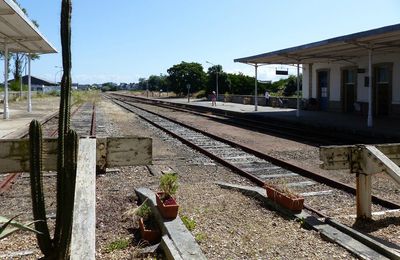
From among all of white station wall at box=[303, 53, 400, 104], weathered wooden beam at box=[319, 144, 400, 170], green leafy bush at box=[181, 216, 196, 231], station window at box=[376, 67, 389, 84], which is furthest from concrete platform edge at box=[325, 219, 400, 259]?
station window at box=[376, 67, 389, 84]

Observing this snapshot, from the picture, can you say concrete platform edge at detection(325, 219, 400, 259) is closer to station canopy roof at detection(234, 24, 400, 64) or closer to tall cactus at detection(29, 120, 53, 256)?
tall cactus at detection(29, 120, 53, 256)

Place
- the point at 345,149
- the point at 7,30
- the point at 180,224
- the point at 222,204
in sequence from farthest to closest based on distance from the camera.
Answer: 1. the point at 7,30
2. the point at 222,204
3. the point at 345,149
4. the point at 180,224

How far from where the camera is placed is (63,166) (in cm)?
366

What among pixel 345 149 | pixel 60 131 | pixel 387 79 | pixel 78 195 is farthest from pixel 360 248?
pixel 387 79

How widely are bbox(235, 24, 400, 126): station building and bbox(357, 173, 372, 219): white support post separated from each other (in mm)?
11684

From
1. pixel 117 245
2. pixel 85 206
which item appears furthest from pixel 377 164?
pixel 85 206

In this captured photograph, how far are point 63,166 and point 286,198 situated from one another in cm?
305

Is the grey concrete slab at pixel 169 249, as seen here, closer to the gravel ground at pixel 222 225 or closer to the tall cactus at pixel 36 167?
the gravel ground at pixel 222 225

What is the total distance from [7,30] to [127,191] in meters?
15.3

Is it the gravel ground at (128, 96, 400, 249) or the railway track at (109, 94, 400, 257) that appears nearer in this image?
the gravel ground at (128, 96, 400, 249)

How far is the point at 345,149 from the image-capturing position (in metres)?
5.19

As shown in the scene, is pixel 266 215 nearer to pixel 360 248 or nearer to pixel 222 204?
pixel 222 204

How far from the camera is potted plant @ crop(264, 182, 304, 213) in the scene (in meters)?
5.60

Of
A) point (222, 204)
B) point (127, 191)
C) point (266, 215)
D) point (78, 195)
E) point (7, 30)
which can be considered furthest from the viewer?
point (7, 30)
